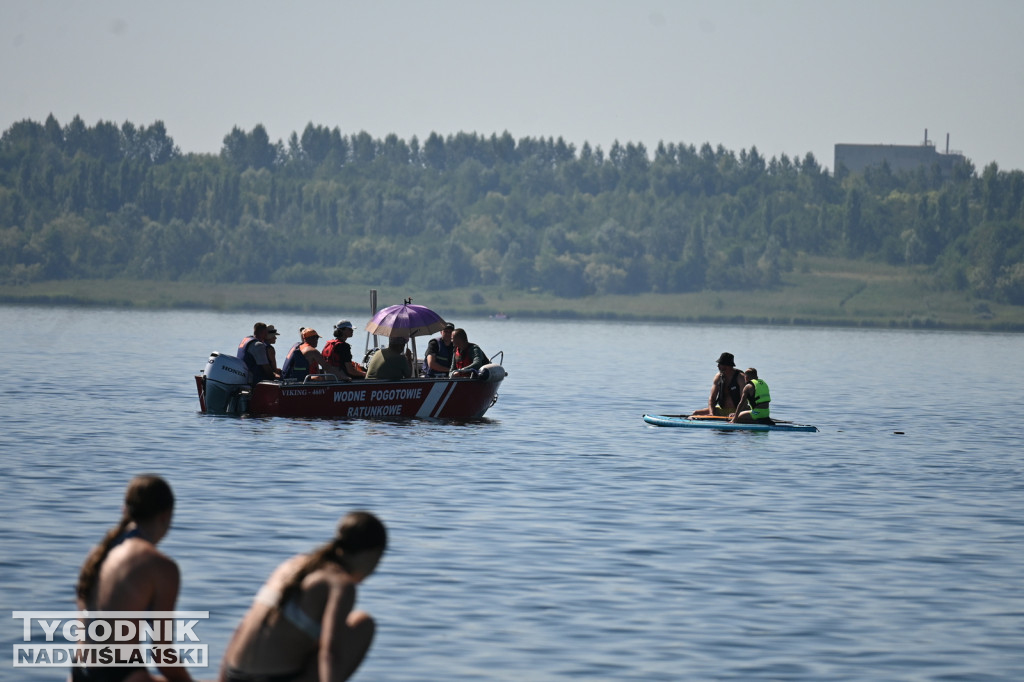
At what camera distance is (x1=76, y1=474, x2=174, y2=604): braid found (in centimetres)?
852

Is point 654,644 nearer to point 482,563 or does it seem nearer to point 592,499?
point 482,563

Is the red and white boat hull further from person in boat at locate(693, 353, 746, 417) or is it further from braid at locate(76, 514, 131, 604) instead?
braid at locate(76, 514, 131, 604)

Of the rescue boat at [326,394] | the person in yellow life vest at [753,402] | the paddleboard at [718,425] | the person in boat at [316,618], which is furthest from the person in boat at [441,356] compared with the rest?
the person in boat at [316,618]

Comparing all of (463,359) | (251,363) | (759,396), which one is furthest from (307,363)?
(759,396)

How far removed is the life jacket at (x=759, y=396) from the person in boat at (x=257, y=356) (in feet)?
30.8

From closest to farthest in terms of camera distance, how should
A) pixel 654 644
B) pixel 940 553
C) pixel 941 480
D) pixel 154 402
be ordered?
pixel 654 644 < pixel 940 553 < pixel 941 480 < pixel 154 402

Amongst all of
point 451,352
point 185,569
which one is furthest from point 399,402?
point 185,569

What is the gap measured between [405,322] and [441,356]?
1382 mm

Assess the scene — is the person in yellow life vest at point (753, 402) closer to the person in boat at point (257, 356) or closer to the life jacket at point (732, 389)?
the life jacket at point (732, 389)

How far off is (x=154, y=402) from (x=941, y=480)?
70.5 ft

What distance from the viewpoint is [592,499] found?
22.7 m

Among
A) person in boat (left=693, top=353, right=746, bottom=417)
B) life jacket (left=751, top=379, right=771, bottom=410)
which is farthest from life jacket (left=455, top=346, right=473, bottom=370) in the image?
life jacket (left=751, top=379, right=771, bottom=410)

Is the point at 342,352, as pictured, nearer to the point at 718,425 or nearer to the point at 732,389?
the point at 718,425

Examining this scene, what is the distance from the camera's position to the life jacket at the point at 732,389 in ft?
106
